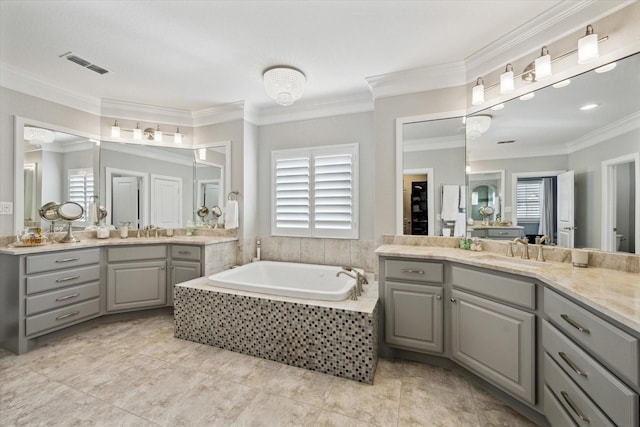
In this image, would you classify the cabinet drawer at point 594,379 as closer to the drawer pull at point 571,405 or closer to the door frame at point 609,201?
the drawer pull at point 571,405

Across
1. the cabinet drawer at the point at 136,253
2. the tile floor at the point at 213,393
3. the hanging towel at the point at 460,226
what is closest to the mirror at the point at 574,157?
the hanging towel at the point at 460,226

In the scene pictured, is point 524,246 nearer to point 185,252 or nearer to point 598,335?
point 598,335

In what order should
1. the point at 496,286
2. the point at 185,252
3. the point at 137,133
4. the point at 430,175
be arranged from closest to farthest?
the point at 496,286 → the point at 430,175 → the point at 185,252 → the point at 137,133

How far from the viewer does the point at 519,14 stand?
1.97 m

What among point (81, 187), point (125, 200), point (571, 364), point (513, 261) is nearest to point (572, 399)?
point (571, 364)

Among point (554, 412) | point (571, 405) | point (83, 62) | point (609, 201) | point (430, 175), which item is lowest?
point (554, 412)

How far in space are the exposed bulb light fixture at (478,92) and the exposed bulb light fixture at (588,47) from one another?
0.69 meters

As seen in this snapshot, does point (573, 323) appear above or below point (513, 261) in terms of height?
below

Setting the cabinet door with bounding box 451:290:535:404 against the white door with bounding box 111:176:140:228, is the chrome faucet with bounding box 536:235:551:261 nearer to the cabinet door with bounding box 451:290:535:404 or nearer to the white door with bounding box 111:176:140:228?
the cabinet door with bounding box 451:290:535:404

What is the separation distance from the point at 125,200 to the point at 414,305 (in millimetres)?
3605

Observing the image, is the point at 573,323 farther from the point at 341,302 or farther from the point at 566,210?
the point at 341,302

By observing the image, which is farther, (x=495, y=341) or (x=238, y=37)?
(x=238, y=37)

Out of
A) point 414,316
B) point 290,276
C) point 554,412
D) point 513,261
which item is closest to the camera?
point 554,412

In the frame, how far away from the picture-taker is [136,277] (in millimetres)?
3172
